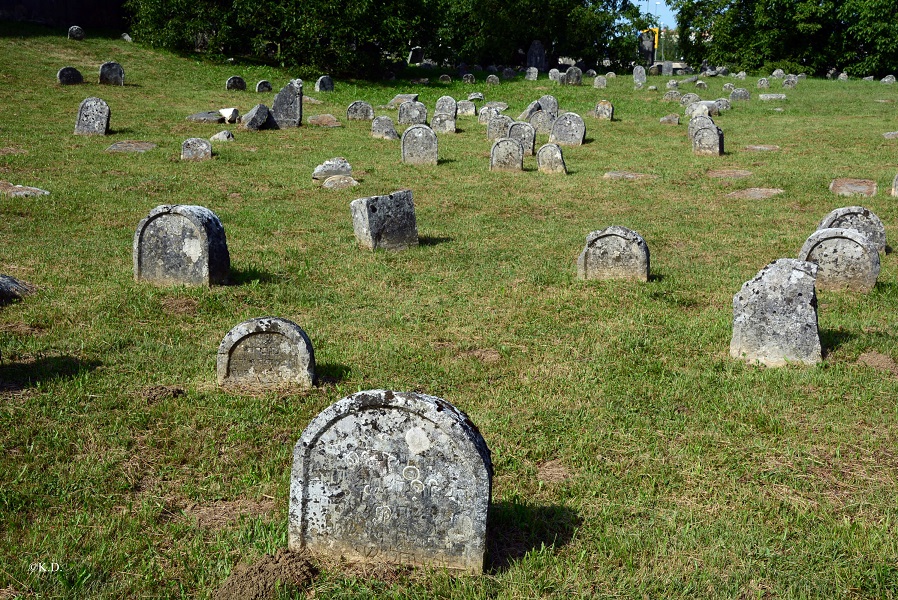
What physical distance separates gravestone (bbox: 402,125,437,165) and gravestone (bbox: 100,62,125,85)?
13968 millimetres

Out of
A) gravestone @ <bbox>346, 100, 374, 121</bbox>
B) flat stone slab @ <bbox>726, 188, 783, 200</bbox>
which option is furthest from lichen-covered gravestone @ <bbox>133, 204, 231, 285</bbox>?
gravestone @ <bbox>346, 100, 374, 121</bbox>

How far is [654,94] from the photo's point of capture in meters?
33.6

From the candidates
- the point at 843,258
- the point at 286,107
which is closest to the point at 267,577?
the point at 843,258

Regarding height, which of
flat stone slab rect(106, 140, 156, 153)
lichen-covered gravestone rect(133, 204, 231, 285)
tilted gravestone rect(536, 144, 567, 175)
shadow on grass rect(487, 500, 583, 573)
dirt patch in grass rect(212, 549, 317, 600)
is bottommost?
shadow on grass rect(487, 500, 583, 573)

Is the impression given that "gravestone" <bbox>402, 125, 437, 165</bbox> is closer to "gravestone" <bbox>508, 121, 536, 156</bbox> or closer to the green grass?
"gravestone" <bbox>508, 121, 536, 156</bbox>

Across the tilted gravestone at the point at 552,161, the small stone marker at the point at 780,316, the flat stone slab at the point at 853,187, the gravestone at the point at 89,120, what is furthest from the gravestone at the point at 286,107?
the small stone marker at the point at 780,316

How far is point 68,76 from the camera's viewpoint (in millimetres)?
26891

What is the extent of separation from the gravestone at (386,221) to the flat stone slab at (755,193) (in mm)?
7836

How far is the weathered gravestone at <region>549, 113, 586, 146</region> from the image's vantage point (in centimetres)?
2283

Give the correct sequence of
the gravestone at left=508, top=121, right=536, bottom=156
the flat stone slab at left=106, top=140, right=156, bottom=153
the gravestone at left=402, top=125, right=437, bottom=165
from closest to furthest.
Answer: the flat stone slab at left=106, top=140, right=156, bottom=153, the gravestone at left=402, top=125, right=437, bottom=165, the gravestone at left=508, top=121, right=536, bottom=156

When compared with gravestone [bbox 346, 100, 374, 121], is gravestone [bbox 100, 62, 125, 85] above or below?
above

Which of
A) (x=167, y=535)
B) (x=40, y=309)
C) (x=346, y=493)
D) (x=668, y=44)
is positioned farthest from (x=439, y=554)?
(x=668, y=44)

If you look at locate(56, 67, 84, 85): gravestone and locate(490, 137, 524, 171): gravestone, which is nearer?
locate(490, 137, 524, 171): gravestone

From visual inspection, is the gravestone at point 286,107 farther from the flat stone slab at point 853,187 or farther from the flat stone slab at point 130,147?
the flat stone slab at point 853,187
